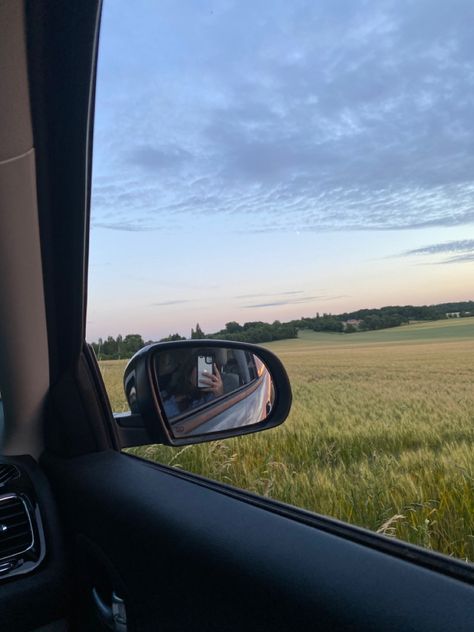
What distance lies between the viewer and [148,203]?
7.60 ft

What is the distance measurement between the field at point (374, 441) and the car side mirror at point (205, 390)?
3.9 inches

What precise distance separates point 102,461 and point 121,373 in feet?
1.23

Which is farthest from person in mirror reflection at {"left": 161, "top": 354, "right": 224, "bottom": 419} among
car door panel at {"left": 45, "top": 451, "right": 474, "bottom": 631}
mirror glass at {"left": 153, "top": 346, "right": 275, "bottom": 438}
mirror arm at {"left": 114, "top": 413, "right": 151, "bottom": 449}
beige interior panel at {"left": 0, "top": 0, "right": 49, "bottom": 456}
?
beige interior panel at {"left": 0, "top": 0, "right": 49, "bottom": 456}

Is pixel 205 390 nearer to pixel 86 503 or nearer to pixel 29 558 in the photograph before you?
pixel 86 503

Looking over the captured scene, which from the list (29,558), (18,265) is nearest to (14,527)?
(29,558)

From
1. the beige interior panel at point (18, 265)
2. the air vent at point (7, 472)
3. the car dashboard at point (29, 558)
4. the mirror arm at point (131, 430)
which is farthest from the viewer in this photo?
the mirror arm at point (131, 430)

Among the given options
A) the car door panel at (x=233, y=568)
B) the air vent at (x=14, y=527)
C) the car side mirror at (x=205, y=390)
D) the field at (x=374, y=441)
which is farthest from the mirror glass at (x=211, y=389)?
the air vent at (x=14, y=527)

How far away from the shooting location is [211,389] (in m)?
2.07

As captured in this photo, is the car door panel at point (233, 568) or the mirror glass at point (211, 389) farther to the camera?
the mirror glass at point (211, 389)

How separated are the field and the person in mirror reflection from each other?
0.21 metres

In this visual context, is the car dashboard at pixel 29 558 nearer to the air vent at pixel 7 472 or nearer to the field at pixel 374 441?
the air vent at pixel 7 472

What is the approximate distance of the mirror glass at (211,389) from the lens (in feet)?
6.68

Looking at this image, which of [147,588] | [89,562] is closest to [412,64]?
[147,588]

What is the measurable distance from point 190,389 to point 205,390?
0.05m
